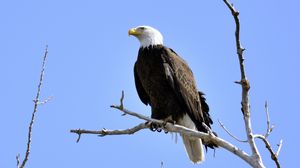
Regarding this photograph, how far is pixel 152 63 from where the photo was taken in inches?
300

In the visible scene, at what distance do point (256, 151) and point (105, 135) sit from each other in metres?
1.82

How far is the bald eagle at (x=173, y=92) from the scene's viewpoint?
24.3 feet

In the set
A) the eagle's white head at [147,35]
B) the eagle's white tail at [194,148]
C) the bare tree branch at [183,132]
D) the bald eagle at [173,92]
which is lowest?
the eagle's white tail at [194,148]

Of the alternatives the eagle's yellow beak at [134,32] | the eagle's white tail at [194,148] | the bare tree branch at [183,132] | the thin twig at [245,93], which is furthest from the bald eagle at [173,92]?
the thin twig at [245,93]

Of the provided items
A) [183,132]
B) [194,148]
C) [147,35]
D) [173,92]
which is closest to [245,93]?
[183,132]

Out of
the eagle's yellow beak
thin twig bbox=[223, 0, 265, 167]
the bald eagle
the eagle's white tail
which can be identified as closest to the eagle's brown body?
the bald eagle

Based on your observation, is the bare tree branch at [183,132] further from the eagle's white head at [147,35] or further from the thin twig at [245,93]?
the eagle's white head at [147,35]

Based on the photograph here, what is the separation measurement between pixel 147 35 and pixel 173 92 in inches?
43.9

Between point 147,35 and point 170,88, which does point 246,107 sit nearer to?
point 170,88

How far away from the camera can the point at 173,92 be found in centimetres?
750

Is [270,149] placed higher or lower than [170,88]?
lower

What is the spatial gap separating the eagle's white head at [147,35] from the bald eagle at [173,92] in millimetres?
230

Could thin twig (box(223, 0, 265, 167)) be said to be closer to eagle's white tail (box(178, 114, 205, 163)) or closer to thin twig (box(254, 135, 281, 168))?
thin twig (box(254, 135, 281, 168))

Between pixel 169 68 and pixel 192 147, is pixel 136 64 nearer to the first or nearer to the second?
pixel 169 68
